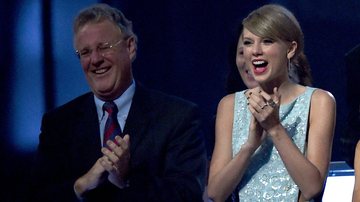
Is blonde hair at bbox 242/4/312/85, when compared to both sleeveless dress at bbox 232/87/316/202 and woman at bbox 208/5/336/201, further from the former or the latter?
sleeveless dress at bbox 232/87/316/202

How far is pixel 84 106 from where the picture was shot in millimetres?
2600

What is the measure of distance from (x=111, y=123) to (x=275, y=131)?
587 mm

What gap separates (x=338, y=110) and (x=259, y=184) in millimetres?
1296

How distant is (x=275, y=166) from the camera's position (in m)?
2.24

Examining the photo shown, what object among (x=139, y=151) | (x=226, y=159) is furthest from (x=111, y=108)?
(x=226, y=159)

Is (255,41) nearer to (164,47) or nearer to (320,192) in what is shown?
(320,192)

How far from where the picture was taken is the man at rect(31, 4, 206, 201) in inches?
93.8

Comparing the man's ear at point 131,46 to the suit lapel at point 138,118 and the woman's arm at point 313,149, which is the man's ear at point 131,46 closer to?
the suit lapel at point 138,118

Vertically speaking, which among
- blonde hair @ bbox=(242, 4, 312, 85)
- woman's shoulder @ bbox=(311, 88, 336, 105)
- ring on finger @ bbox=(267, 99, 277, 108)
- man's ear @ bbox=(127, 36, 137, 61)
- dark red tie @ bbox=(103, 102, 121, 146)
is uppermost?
man's ear @ bbox=(127, 36, 137, 61)

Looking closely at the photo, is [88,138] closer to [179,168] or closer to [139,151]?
[139,151]

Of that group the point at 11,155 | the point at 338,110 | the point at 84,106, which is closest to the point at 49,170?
the point at 84,106

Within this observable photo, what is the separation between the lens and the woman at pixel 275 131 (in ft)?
7.06

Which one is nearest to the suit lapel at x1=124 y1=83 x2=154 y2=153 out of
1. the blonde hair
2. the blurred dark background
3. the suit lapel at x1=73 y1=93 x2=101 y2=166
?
the suit lapel at x1=73 y1=93 x2=101 y2=166

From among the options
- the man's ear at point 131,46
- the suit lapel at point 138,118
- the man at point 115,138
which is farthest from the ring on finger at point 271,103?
the man's ear at point 131,46
